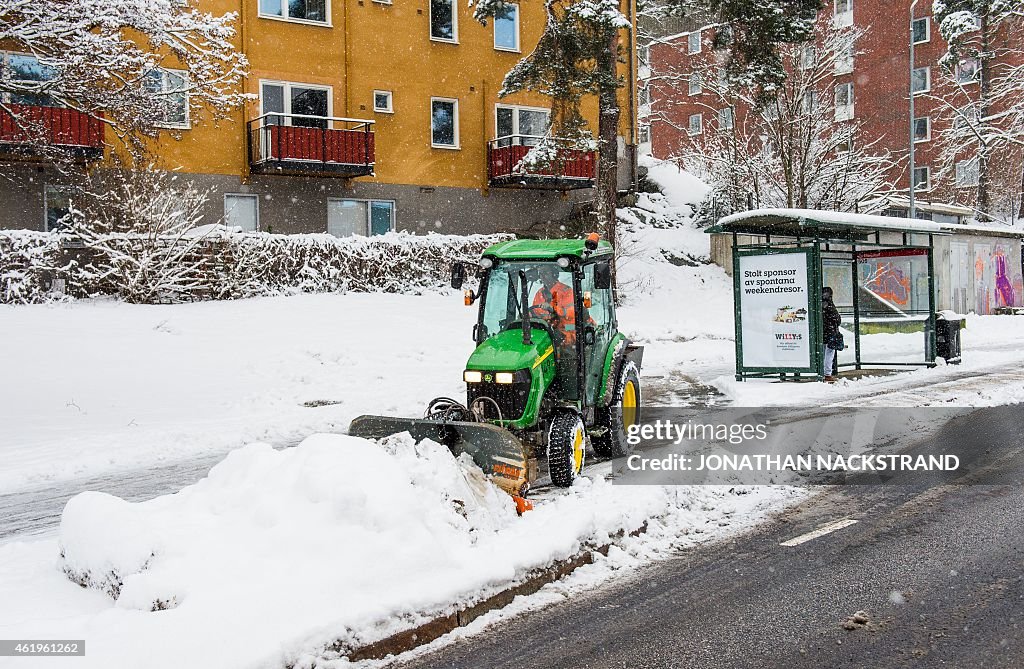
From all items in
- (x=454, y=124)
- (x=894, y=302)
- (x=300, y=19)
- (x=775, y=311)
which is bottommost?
(x=775, y=311)

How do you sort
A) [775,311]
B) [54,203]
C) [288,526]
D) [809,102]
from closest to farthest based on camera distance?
[288,526]
[775,311]
[54,203]
[809,102]

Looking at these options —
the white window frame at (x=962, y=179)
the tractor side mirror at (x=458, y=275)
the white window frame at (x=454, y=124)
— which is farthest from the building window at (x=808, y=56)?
the tractor side mirror at (x=458, y=275)

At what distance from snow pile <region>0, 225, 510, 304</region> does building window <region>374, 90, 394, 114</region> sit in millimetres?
5882

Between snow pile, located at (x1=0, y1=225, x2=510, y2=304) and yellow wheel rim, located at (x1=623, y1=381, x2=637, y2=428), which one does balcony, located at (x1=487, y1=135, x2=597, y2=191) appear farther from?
yellow wheel rim, located at (x1=623, y1=381, x2=637, y2=428)

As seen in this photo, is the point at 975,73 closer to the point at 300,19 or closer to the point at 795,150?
the point at 795,150

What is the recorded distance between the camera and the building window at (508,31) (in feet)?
96.6

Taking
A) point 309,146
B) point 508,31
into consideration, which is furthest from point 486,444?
point 508,31

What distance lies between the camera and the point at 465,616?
17.0 ft

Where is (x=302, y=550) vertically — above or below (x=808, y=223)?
below

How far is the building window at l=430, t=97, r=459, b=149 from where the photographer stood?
1108 inches

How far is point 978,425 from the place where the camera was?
10992mm

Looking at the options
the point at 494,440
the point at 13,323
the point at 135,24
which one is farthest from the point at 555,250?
the point at 13,323

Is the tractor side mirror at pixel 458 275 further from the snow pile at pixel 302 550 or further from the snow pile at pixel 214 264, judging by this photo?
the snow pile at pixel 214 264

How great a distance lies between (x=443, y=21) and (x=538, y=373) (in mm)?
22475
